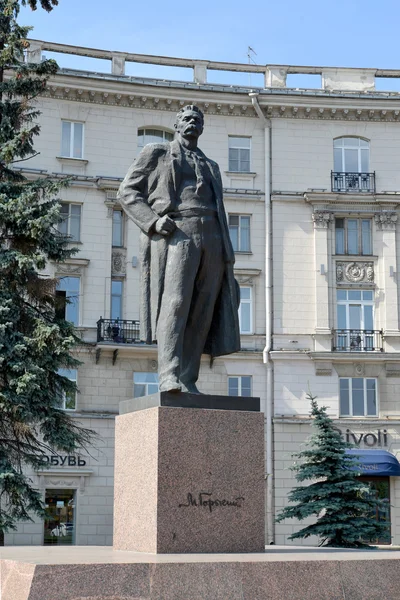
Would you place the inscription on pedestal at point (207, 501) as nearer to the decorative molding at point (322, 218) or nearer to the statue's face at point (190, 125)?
the statue's face at point (190, 125)

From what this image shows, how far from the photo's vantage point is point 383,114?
33.3 meters

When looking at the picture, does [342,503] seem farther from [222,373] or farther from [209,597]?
[209,597]

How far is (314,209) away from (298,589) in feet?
88.3

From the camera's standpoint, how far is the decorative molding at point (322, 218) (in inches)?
1281

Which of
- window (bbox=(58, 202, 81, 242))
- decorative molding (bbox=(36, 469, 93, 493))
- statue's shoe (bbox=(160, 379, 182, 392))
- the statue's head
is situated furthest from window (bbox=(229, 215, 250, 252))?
statue's shoe (bbox=(160, 379, 182, 392))

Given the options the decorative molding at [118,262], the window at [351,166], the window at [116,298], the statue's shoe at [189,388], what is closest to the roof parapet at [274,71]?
the window at [351,166]

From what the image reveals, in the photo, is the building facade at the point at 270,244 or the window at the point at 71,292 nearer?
the window at the point at 71,292

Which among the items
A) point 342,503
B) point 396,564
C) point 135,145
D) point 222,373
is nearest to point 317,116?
point 135,145

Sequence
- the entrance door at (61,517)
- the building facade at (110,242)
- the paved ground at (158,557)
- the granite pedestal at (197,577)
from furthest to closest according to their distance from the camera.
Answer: the building facade at (110,242) → the entrance door at (61,517) → the paved ground at (158,557) → the granite pedestal at (197,577)

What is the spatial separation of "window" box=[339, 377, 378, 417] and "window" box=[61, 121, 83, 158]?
11668 mm

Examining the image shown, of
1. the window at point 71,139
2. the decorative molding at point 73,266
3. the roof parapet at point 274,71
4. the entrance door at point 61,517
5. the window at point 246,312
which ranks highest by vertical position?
the roof parapet at point 274,71

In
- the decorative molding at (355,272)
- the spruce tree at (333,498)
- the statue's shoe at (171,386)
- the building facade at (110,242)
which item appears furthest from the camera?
the decorative molding at (355,272)

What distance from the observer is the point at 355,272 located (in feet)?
106

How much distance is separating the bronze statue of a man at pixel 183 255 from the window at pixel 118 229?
23.2m
